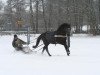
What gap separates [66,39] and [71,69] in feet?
16.5

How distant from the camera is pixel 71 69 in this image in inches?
453

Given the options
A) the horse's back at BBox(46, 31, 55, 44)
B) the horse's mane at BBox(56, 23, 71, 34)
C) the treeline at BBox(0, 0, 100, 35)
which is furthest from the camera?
the treeline at BBox(0, 0, 100, 35)

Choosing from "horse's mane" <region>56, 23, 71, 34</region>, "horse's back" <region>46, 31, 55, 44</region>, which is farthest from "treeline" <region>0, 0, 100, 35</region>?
"horse's mane" <region>56, 23, 71, 34</region>

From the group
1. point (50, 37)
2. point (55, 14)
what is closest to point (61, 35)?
point (50, 37)

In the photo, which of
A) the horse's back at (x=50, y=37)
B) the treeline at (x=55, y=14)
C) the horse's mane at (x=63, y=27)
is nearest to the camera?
the horse's mane at (x=63, y=27)

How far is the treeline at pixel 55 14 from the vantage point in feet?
151

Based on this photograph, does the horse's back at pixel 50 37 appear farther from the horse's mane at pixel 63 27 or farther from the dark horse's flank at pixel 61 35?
the horse's mane at pixel 63 27

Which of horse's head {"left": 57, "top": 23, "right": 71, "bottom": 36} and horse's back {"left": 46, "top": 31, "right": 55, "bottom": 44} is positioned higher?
horse's head {"left": 57, "top": 23, "right": 71, "bottom": 36}

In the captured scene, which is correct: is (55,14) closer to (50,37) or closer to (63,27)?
(50,37)

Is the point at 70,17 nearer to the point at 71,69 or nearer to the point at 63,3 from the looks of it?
the point at 63,3

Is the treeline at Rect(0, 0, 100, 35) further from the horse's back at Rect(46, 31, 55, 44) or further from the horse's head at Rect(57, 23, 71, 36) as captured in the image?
the horse's head at Rect(57, 23, 71, 36)

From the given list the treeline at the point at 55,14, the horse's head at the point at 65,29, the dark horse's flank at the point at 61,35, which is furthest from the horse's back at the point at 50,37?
the treeline at the point at 55,14

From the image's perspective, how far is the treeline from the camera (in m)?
46.0

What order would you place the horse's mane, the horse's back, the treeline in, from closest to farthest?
the horse's mane < the horse's back < the treeline
